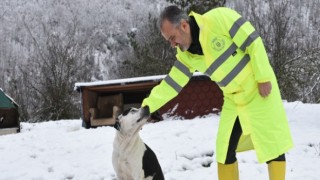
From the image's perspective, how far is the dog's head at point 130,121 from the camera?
→ 3722 mm

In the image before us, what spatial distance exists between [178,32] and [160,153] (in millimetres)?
3762

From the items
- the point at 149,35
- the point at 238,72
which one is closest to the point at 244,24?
the point at 238,72

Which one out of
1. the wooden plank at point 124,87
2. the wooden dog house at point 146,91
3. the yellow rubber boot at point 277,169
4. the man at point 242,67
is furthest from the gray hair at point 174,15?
the wooden plank at point 124,87

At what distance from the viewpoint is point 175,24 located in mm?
2914

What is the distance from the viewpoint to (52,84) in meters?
22.4

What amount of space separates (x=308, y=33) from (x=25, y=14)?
90.2 ft

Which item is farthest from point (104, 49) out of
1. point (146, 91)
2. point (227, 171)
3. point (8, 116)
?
point (227, 171)

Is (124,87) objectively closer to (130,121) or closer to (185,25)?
(130,121)

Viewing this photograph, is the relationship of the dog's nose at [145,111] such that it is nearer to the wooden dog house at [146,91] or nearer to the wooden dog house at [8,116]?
the wooden dog house at [146,91]

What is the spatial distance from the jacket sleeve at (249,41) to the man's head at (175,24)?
268mm

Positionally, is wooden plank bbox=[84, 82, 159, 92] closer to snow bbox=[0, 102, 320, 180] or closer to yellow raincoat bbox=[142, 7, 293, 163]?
snow bbox=[0, 102, 320, 180]

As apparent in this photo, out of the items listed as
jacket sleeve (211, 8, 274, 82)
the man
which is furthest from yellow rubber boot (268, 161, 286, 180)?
jacket sleeve (211, 8, 274, 82)

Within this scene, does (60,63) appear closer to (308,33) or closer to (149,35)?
(149,35)

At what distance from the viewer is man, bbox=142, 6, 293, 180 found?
2877mm
